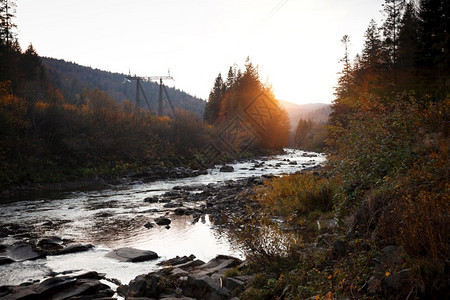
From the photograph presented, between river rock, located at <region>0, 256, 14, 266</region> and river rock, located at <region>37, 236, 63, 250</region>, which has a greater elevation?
river rock, located at <region>0, 256, 14, 266</region>

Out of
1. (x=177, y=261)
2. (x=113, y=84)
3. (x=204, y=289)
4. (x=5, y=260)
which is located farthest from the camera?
(x=113, y=84)

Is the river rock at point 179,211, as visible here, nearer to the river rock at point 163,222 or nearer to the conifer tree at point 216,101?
the river rock at point 163,222

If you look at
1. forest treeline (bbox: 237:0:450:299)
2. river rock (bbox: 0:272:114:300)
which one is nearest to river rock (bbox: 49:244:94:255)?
river rock (bbox: 0:272:114:300)

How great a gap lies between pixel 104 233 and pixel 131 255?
3649mm

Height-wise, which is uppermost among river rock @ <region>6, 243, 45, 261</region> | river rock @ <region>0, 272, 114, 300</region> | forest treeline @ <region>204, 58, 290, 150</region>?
forest treeline @ <region>204, 58, 290, 150</region>

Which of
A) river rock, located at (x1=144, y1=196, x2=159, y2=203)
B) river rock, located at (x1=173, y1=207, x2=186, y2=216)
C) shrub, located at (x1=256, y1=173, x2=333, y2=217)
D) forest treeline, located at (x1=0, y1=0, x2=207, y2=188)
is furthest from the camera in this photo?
forest treeline, located at (x1=0, y1=0, x2=207, y2=188)

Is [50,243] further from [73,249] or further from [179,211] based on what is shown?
[179,211]

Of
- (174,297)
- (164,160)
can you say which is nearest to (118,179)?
(164,160)

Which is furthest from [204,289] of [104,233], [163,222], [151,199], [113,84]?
[113,84]

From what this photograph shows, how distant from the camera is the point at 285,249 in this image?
6.32 meters

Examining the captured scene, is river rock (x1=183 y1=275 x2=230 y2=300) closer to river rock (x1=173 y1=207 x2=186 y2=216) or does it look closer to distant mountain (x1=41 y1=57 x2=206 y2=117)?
river rock (x1=173 y1=207 x2=186 y2=216)

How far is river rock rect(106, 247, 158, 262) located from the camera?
29.5 ft

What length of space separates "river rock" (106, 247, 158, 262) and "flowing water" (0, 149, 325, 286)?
23cm

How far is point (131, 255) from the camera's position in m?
9.16
